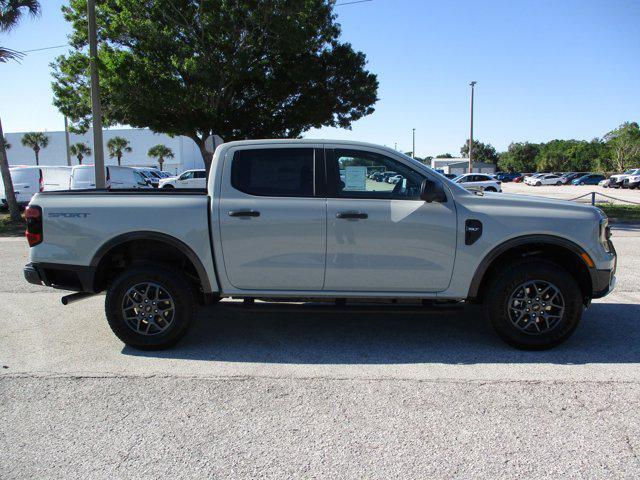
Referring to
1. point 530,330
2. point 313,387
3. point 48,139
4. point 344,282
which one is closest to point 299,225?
point 344,282

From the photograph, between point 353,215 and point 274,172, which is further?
point 274,172

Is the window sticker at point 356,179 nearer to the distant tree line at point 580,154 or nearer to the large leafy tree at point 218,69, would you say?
the large leafy tree at point 218,69

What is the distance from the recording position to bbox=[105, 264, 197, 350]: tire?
14.8 ft

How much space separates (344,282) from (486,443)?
6.24 ft

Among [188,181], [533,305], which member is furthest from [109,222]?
[188,181]

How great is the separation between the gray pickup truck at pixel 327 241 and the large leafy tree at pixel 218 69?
13.5 meters

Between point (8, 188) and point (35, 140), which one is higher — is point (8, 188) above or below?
below

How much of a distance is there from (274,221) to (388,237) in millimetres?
1018

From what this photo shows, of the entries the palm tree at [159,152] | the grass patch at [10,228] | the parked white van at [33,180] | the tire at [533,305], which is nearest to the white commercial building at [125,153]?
the palm tree at [159,152]

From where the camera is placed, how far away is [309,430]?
3160mm

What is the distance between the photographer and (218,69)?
17.5 metres

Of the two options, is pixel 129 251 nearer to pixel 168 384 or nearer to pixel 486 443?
pixel 168 384

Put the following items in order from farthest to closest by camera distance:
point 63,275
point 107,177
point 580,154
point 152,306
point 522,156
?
1. point 522,156
2. point 580,154
3. point 107,177
4. point 63,275
5. point 152,306

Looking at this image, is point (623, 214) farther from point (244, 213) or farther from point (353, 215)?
point (244, 213)
